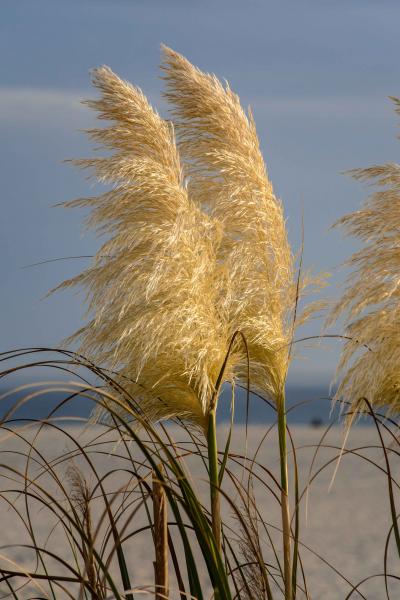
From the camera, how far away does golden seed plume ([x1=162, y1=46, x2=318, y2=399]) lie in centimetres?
255

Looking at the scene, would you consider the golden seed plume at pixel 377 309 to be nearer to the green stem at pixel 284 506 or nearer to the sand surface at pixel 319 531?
the green stem at pixel 284 506

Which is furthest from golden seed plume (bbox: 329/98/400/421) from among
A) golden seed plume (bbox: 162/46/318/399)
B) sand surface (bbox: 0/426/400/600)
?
sand surface (bbox: 0/426/400/600)

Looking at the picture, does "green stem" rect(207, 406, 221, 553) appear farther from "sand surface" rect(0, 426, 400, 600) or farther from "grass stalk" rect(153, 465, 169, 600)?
"sand surface" rect(0, 426, 400, 600)

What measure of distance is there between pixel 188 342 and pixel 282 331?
0.44 metres

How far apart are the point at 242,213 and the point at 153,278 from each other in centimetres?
43

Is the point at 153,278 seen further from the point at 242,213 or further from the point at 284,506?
the point at 284,506

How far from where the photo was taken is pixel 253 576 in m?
2.10

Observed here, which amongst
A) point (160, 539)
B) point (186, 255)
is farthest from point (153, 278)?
point (160, 539)

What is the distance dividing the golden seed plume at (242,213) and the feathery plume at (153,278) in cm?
7

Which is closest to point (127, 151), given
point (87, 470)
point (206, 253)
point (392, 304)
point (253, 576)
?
point (206, 253)

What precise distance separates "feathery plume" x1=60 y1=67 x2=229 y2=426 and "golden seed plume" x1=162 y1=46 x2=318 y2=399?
0.07 m

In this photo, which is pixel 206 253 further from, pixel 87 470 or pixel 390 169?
pixel 87 470

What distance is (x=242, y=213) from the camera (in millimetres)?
2611

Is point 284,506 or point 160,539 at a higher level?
point 160,539
